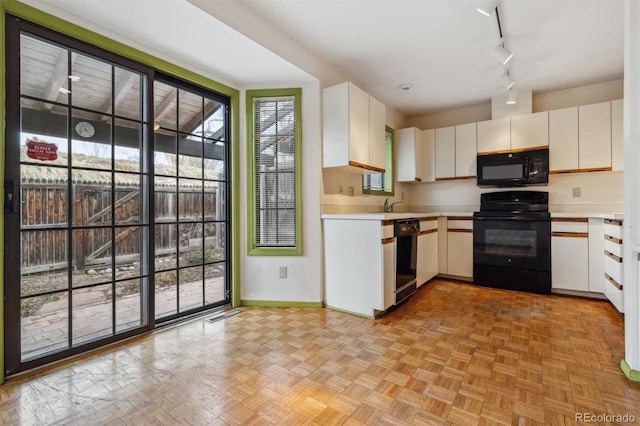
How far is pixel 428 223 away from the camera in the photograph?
3812 mm

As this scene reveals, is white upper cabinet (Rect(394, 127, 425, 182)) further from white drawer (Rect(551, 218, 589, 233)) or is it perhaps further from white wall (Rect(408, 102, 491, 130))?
white drawer (Rect(551, 218, 589, 233))

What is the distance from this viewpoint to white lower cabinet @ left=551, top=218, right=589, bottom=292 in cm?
330

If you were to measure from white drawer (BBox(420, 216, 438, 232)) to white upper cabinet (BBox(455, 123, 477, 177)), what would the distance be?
81cm

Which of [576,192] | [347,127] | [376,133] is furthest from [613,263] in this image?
[347,127]

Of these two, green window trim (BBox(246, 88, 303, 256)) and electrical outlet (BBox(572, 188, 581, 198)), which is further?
electrical outlet (BBox(572, 188, 581, 198))

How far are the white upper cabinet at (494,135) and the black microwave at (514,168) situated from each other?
0.10 metres

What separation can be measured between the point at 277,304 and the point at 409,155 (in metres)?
2.80

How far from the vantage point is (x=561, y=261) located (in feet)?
11.2

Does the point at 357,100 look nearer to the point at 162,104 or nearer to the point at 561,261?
the point at 162,104

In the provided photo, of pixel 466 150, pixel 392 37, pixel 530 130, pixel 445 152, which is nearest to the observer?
pixel 392 37

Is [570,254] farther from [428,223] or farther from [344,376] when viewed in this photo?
[344,376]

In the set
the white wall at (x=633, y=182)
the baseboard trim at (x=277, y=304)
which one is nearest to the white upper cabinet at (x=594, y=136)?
the white wall at (x=633, y=182)

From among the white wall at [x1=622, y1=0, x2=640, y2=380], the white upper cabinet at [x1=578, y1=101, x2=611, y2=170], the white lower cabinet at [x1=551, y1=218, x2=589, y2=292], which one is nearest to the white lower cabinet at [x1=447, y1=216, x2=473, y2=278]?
the white lower cabinet at [x1=551, y1=218, x2=589, y2=292]

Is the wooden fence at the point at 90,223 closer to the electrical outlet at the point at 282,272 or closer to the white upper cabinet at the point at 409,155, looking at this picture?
the electrical outlet at the point at 282,272
